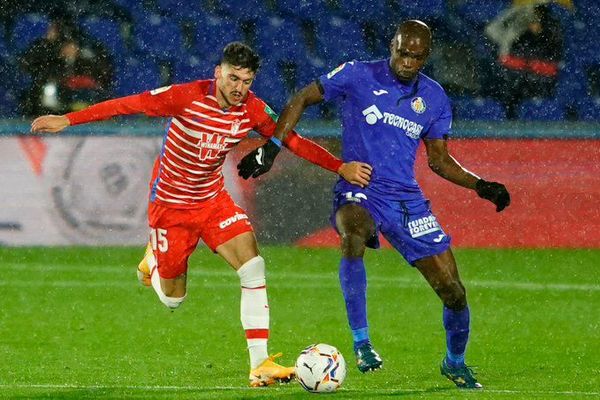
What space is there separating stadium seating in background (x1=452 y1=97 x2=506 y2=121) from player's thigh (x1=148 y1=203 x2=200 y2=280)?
6784 mm

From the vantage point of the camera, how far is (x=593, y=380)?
7070 mm

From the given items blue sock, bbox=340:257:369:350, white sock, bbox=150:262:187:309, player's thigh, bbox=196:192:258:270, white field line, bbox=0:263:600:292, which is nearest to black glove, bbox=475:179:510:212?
blue sock, bbox=340:257:369:350

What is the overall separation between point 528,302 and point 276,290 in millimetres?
1940

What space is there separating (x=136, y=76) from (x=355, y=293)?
26.3ft

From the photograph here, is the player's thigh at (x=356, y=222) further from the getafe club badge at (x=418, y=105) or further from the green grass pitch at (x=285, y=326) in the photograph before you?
the green grass pitch at (x=285, y=326)

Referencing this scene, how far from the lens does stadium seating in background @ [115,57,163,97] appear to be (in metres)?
14.4

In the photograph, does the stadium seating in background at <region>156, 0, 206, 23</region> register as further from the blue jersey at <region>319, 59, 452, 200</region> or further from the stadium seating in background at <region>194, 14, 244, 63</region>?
the blue jersey at <region>319, 59, 452, 200</region>

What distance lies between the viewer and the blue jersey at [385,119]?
23.1 feet

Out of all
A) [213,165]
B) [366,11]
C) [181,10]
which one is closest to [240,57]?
[213,165]

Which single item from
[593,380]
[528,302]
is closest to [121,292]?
[528,302]

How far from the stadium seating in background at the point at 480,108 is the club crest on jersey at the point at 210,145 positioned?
23.1 ft

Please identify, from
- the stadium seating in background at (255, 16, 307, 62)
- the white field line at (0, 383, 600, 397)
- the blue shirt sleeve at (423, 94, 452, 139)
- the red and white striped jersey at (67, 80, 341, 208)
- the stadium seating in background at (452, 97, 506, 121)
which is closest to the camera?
the white field line at (0, 383, 600, 397)

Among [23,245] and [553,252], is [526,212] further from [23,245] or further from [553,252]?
[23,245]

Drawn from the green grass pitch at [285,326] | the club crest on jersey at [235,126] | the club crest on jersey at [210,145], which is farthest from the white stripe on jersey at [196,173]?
the green grass pitch at [285,326]
